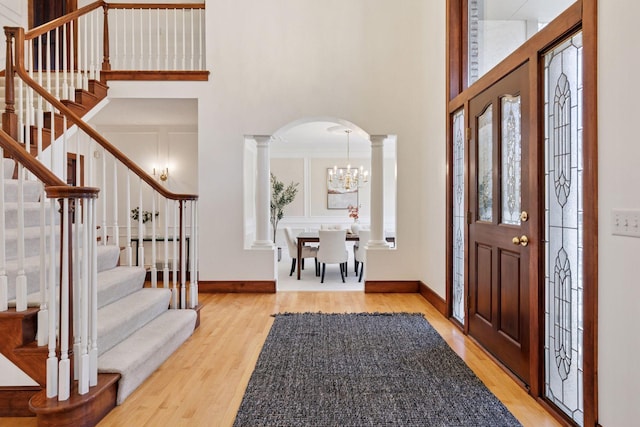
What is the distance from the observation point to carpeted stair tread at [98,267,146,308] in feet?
8.95

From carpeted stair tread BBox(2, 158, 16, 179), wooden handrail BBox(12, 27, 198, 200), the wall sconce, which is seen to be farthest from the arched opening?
carpeted stair tread BBox(2, 158, 16, 179)

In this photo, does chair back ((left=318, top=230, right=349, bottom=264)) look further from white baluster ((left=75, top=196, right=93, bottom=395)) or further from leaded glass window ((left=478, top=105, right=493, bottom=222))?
white baluster ((left=75, top=196, right=93, bottom=395))

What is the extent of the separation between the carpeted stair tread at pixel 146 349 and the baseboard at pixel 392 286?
2392 mm

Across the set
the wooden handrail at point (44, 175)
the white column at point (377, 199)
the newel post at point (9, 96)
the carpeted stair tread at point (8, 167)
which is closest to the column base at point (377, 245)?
the white column at point (377, 199)

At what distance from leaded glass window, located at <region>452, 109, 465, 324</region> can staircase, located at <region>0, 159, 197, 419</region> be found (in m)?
2.37

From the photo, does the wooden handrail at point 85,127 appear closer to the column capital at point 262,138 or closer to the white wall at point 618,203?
the column capital at point 262,138

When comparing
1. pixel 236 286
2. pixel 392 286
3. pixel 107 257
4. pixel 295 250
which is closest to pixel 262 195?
pixel 236 286

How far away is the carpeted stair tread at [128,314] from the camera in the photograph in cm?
234

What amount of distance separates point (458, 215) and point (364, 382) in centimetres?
190

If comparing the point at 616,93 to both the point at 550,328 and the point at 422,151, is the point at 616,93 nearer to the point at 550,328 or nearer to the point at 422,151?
the point at 550,328

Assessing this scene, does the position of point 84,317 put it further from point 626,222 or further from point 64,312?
point 626,222

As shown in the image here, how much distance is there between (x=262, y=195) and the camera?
→ 5.23 m

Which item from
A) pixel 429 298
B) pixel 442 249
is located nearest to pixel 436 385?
pixel 442 249

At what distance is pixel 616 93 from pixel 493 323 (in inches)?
67.9
